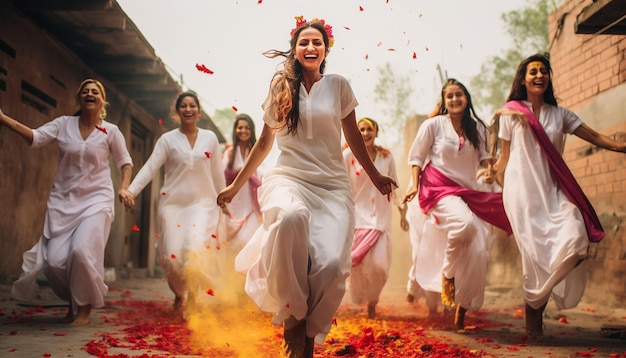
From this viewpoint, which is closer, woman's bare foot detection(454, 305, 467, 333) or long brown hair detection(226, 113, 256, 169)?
woman's bare foot detection(454, 305, 467, 333)

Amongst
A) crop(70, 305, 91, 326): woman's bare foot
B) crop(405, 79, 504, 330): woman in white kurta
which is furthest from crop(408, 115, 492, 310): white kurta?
crop(70, 305, 91, 326): woman's bare foot

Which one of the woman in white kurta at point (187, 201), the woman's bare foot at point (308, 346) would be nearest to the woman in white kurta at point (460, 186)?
the woman in white kurta at point (187, 201)

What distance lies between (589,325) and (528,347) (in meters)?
1.91

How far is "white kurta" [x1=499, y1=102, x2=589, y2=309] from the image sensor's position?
5.04 meters

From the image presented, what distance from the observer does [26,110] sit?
8250 mm

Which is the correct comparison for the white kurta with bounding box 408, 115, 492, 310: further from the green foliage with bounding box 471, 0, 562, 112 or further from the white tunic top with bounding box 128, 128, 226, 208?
the green foliage with bounding box 471, 0, 562, 112

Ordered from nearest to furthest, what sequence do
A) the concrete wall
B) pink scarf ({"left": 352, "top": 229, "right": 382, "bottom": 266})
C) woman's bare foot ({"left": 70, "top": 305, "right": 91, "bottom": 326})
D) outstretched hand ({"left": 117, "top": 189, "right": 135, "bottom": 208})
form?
woman's bare foot ({"left": 70, "top": 305, "right": 91, "bottom": 326}), outstretched hand ({"left": 117, "top": 189, "right": 135, "bottom": 208}), pink scarf ({"left": 352, "top": 229, "right": 382, "bottom": 266}), the concrete wall

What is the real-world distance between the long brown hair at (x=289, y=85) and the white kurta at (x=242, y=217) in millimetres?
4279

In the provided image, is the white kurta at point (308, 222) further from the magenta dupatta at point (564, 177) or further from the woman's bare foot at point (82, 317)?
the woman's bare foot at point (82, 317)

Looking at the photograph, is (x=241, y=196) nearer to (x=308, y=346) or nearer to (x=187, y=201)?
(x=187, y=201)

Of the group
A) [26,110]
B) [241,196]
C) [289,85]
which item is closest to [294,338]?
[289,85]

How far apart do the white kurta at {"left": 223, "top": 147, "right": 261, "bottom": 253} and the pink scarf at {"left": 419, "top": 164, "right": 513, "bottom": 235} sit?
276 cm

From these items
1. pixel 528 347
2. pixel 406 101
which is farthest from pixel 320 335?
pixel 406 101

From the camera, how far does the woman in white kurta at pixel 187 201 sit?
664 centimetres
